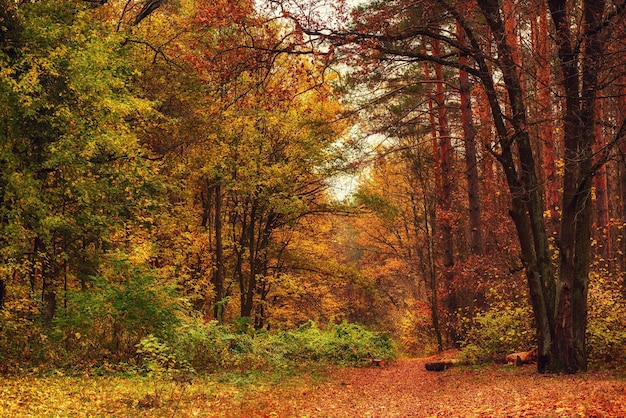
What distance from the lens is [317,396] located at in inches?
398

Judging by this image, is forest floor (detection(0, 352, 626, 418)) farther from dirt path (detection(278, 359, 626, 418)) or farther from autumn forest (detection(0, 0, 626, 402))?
autumn forest (detection(0, 0, 626, 402))

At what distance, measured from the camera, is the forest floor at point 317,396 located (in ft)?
21.5

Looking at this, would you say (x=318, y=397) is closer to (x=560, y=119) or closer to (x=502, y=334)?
(x=502, y=334)

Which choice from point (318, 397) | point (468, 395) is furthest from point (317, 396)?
point (468, 395)

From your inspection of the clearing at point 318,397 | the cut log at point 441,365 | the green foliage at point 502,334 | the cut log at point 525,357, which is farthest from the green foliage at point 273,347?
the cut log at point 525,357

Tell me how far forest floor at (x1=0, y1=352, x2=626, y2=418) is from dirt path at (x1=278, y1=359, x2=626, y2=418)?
1 centimetres

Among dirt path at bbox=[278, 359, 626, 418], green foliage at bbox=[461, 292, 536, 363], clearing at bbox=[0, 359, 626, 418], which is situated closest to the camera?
dirt path at bbox=[278, 359, 626, 418]

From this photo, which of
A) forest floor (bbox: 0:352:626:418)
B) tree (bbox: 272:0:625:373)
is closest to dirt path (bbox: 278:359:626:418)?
forest floor (bbox: 0:352:626:418)

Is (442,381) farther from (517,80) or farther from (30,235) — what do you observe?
(30,235)

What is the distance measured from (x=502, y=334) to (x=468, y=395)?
450cm

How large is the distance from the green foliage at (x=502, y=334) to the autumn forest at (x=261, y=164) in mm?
52

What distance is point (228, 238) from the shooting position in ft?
68.6

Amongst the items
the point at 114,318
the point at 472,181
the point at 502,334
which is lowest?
the point at 502,334

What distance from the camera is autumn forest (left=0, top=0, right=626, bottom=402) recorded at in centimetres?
899
